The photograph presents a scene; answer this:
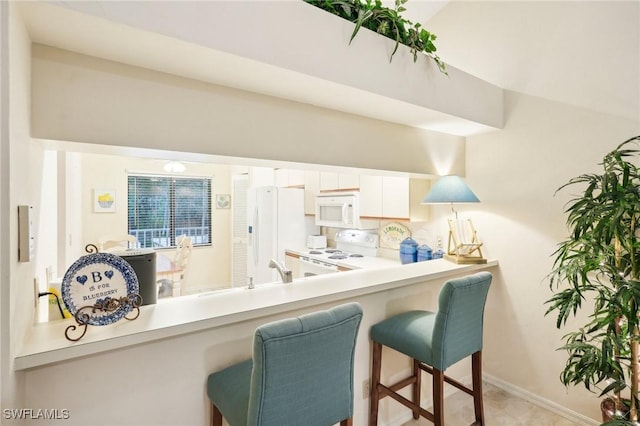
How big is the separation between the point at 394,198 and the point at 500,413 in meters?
1.84

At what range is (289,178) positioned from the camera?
4.79 metres

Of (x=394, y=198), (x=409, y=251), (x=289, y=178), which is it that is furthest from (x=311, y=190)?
(x=409, y=251)

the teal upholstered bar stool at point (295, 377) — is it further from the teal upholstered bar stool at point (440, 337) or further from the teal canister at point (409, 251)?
the teal canister at point (409, 251)

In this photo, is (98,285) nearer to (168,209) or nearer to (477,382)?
(477,382)

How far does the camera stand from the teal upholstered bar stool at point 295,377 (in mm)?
1088

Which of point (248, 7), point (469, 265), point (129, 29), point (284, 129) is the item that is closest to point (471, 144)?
point (469, 265)

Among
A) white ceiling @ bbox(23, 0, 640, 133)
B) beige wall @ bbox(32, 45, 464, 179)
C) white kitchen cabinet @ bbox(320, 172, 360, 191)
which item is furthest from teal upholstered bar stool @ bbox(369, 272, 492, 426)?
white kitchen cabinet @ bbox(320, 172, 360, 191)

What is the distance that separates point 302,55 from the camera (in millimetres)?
1413

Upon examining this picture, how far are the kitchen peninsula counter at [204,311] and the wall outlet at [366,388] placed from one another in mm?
575

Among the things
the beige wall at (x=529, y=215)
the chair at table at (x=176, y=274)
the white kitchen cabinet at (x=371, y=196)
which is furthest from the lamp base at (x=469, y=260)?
the chair at table at (x=176, y=274)

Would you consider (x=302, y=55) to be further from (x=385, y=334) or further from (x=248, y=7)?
(x=385, y=334)

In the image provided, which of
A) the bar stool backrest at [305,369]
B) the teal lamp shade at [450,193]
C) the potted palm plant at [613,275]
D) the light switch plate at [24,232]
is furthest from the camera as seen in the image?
the teal lamp shade at [450,193]

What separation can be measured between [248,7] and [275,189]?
3.01m

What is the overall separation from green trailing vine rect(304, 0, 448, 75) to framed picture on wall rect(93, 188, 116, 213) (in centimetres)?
434
